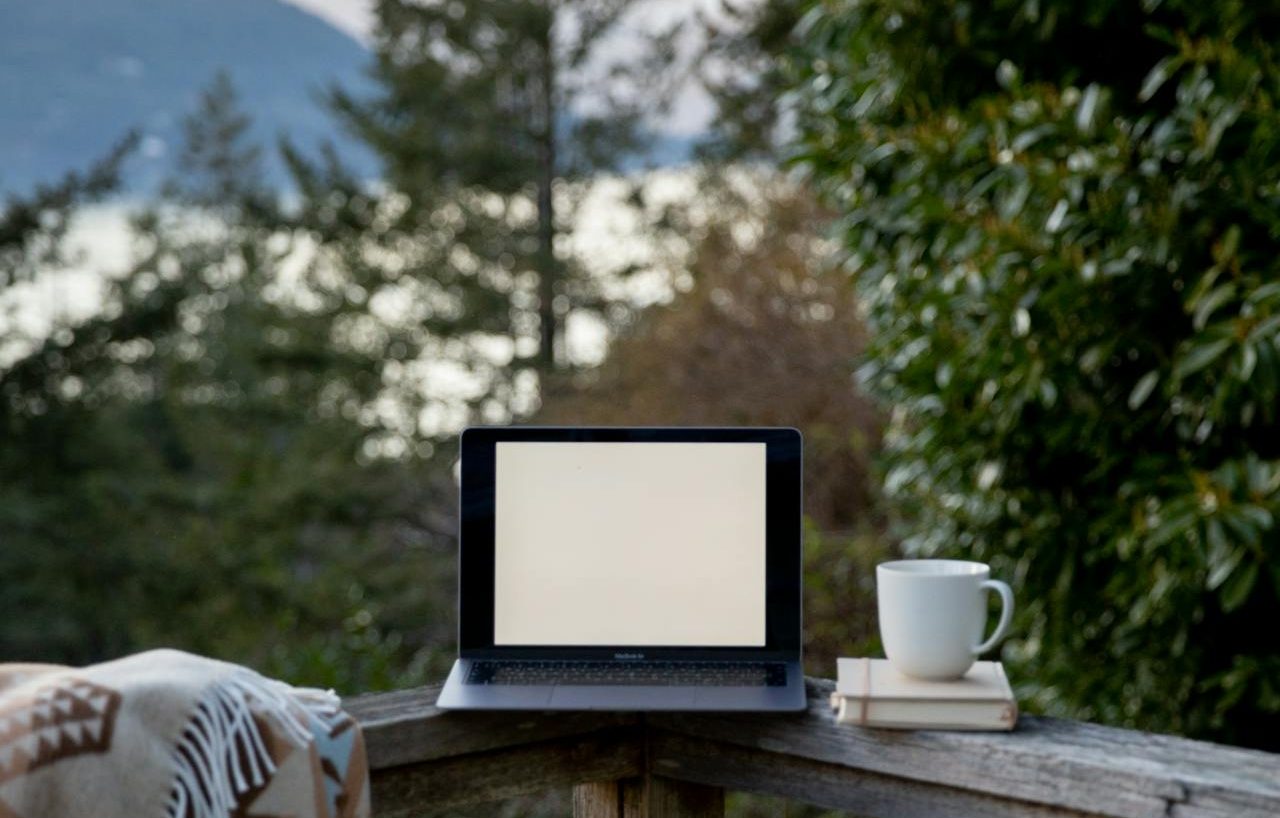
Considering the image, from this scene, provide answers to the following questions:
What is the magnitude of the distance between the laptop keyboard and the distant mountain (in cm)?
927

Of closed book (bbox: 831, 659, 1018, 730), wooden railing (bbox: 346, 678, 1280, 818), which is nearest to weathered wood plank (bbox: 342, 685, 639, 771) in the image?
wooden railing (bbox: 346, 678, 1280, 818)

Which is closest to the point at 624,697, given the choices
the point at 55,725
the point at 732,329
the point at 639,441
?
the point at 639,441

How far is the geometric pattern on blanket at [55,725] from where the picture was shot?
102 centimetres

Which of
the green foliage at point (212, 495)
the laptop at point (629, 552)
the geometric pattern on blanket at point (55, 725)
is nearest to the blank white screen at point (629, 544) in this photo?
the laptop at point (629, 552)

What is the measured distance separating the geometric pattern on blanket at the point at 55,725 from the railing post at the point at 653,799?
0.61m

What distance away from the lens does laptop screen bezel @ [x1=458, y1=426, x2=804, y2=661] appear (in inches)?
→ 57.6

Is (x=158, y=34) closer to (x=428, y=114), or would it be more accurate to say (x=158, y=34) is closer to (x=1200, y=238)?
(x=428, y=114)

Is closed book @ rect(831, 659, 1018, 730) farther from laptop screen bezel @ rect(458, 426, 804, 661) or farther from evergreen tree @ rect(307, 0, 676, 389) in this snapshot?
evergreen tree @ rect(307, 0, 676, 389)

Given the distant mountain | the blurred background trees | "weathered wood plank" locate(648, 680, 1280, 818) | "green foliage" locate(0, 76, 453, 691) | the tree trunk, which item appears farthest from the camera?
the tree trunk

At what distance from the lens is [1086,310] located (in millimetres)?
2477

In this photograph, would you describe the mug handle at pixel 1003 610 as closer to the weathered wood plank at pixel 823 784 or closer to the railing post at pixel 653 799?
the weathered wood plank at pixel 823 784

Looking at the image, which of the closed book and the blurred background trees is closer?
the closed book

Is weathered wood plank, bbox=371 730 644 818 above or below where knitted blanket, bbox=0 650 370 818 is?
below

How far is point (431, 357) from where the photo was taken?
435 inches
